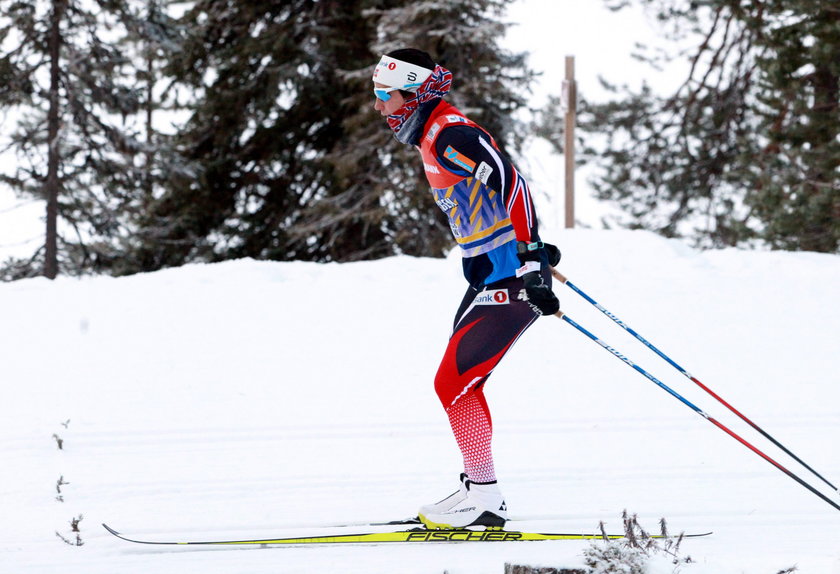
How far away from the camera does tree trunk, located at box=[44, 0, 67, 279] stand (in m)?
15.2

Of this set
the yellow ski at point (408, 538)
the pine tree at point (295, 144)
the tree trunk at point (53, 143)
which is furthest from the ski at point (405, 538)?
the tree trunk at point (53, 143)

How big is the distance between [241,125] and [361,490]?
44.4 feet

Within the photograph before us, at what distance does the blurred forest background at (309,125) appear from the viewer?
14.2 meters

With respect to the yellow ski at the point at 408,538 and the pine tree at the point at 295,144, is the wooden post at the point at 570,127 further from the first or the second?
the yellow ski at the point at 408,538

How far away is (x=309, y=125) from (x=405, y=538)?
566 inches

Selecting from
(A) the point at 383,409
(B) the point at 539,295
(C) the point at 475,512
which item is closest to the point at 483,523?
(C) the point at 475,512

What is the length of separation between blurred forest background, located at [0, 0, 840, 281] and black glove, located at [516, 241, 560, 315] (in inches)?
378

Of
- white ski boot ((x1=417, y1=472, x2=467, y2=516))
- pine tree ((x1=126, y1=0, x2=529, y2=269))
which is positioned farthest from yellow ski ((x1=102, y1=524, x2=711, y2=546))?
pine tree ((x1=126, y1=0, x2=529, y2=269))

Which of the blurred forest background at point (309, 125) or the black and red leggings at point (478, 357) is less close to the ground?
the blurred forest background at point (309, 125)

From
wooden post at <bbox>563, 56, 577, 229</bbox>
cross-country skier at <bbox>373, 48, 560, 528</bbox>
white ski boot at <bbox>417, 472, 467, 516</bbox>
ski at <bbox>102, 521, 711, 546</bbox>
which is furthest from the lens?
wooden post at <bbox>563, 56, 577, 229</bbox>

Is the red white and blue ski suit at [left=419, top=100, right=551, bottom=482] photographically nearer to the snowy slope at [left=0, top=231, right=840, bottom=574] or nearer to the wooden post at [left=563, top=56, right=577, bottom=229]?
the snowy slope at [left=0, top=231, right=840, bottom=574]

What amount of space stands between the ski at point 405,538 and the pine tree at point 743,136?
1140 centimetres

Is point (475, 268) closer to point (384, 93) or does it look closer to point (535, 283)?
point (535, 283)

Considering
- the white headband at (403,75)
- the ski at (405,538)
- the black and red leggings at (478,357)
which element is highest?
the white headband at (403,75)
